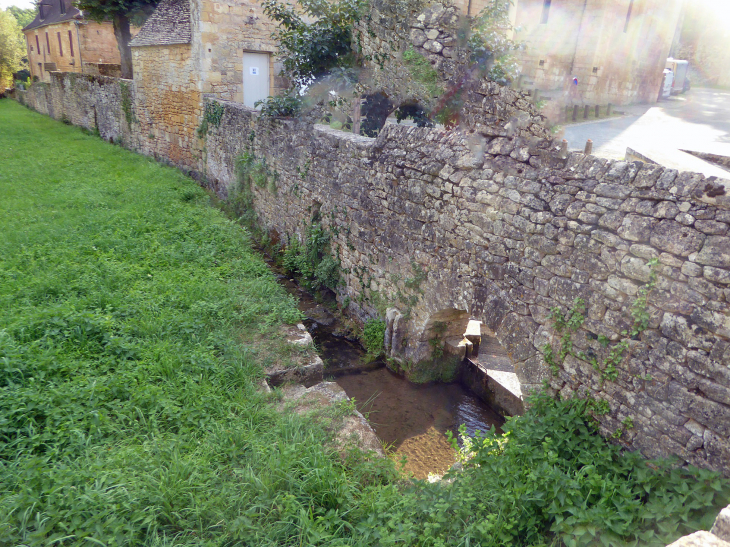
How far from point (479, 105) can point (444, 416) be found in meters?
3.45

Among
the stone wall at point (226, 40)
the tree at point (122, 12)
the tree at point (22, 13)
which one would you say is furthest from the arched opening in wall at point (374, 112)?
the tree at point (22, 13)

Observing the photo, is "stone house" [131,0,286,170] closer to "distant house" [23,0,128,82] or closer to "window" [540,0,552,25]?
"distant house" [23,0,128,82]

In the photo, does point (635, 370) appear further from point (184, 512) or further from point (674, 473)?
point (184, 512)

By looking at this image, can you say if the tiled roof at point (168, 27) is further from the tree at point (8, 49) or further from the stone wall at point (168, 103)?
the tree at point (8, 49)

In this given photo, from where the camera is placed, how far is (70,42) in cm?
2716

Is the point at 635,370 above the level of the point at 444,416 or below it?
above

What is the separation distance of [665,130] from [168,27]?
524 inches

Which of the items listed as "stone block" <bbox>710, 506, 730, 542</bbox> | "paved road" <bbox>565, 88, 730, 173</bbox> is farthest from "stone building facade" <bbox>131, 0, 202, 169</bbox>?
"stone block" <bbox>710, 506, 730, 542</bbox>

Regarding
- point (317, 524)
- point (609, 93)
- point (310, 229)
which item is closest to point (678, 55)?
point (609, 93)

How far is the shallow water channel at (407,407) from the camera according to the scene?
4922mm

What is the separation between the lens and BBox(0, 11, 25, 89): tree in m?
34.5

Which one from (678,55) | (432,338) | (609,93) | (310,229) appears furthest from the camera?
(678,55)

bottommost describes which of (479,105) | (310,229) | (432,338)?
(432,338)

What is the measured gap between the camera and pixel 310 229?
27.0 ft
